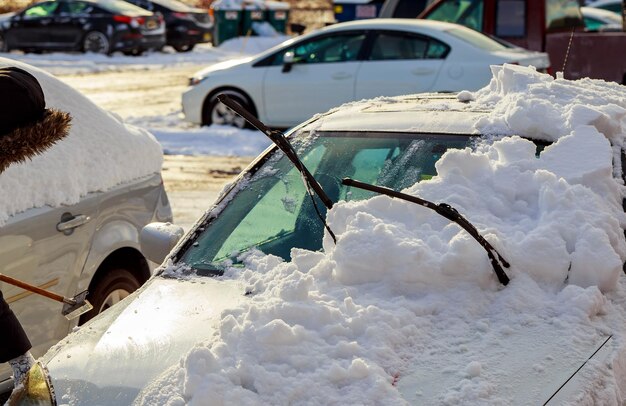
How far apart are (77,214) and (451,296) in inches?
96.7

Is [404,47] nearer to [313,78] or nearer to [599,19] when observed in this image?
[313,78]

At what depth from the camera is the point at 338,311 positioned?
2.90 meters

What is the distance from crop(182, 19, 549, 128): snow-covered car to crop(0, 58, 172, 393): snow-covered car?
21.2ft

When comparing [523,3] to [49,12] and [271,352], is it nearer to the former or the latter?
[271,352]

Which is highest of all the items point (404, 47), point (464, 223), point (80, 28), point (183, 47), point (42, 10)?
point (464, 223)

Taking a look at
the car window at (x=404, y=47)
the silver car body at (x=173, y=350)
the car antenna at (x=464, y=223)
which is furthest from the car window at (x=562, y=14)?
the car antenna at (x=464, y=223)

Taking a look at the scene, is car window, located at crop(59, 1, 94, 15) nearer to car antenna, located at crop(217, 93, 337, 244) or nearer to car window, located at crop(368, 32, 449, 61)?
car window, located at crop(368, 32, 449, 61)

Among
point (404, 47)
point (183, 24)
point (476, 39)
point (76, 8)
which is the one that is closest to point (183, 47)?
point (183, 24)

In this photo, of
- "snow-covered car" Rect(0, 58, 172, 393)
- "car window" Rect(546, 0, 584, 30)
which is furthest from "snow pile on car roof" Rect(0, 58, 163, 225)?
"car window" Rect(546, 0, 584, 30)

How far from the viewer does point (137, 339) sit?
319 centimetres

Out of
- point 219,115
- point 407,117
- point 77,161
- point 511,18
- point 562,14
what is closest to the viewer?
point 407,117

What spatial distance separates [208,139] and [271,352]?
1063 cm

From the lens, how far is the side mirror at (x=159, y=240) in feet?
13.3

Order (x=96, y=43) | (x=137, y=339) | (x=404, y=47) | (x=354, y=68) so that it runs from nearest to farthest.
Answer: (x=137, y=339) < (x=404, y=47) < (x=354, y=68) < (x=96, y=43)
